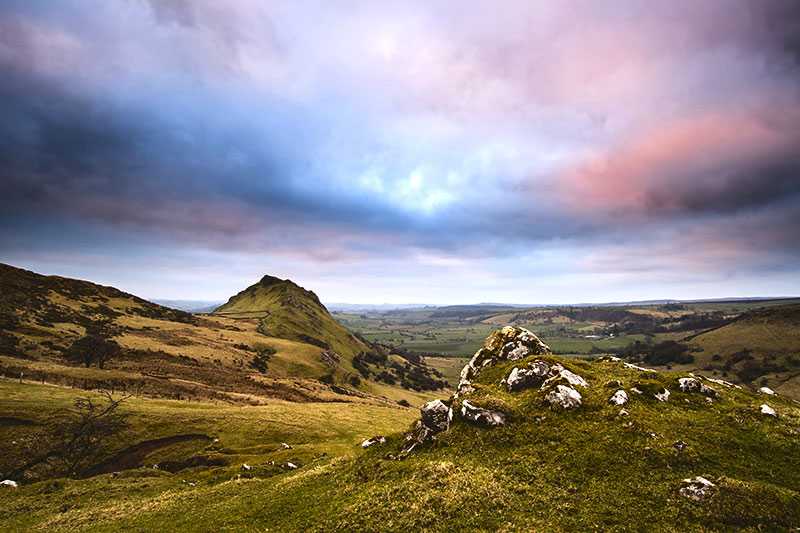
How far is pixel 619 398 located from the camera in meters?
30.5

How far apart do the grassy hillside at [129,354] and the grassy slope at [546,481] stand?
60.7 m

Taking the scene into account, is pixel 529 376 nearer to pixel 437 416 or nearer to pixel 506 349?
pixel 506 349

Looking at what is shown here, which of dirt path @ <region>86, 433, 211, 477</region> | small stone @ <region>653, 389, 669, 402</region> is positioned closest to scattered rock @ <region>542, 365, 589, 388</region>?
small stone @ <region>653, 389, 669, 402</region>

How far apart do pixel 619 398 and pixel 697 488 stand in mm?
9352

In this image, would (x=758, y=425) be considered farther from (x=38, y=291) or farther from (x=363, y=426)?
(x=38, y=291)

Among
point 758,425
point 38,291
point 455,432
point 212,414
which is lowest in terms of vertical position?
point 212,414

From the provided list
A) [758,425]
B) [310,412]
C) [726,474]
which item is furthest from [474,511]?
[310,412]

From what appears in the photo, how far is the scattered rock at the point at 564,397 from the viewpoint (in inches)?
1222

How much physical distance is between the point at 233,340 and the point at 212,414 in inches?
5122

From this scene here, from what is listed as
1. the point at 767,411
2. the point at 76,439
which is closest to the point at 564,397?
the point at 767,411

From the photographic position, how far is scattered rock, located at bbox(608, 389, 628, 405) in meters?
30.3

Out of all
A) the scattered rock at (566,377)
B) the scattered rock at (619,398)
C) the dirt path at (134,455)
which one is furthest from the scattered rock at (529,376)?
the dirt path at (134,455)

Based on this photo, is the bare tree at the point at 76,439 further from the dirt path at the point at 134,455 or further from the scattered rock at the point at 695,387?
the scattered rock at the point at 695,387

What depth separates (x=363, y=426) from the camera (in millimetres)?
85438
